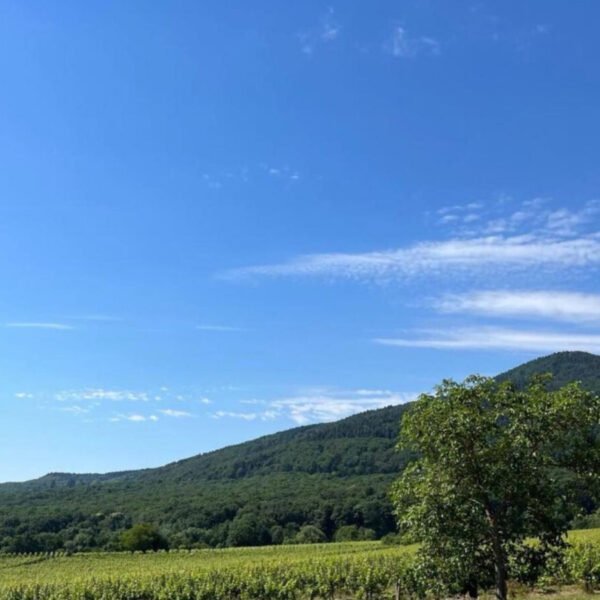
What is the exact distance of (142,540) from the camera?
225ft

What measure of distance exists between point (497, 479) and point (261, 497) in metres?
99.3

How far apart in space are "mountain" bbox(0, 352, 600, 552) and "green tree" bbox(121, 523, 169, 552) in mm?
4345

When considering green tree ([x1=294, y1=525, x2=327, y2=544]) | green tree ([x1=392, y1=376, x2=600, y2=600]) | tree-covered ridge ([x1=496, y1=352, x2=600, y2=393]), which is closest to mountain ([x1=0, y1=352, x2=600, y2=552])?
tree-covered ridge ([x1=496, y1=352, x2=600, y2=393])

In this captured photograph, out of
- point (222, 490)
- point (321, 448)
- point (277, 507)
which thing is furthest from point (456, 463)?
point (321, 448)

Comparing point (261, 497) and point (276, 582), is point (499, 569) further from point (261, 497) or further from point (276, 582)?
point (261, 497)

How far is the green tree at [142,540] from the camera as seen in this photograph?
6776 cm

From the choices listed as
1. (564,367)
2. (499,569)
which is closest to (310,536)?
(499,569)

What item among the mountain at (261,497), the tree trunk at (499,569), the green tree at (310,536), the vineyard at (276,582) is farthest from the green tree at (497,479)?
the green tree at (310,536)

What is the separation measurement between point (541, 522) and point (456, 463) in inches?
76.7

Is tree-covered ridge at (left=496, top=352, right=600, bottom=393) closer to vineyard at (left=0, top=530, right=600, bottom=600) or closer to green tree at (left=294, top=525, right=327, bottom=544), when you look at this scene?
green tree at (left=294, top=525, right=327, bottom=544)

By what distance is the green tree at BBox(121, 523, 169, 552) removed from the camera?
67756 mm

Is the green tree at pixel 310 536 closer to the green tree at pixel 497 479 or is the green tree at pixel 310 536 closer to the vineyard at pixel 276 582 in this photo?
the vineyard at pixel 276 582

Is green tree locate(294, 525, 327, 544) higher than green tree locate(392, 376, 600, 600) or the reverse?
the reverse

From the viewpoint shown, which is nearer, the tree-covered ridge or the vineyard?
A: the vineyard
